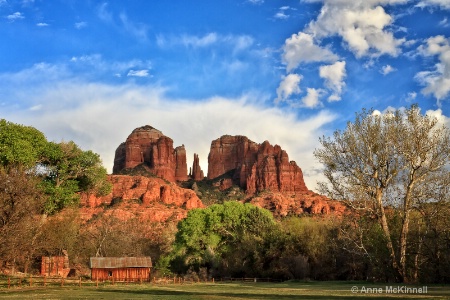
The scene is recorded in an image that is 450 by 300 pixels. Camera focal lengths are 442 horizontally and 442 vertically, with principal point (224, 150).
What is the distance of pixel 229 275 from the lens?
61.2 m

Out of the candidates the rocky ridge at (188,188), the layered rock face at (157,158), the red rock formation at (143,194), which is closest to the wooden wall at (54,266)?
the rocky ridge at (188,188)

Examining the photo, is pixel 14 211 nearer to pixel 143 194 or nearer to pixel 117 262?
pixel 117 262

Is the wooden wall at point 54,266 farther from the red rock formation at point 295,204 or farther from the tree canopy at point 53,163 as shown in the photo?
the red rock formation at point 295,204

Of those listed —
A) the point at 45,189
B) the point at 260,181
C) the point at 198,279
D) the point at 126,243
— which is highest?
the point at 260,181

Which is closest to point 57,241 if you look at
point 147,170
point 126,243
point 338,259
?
point 126,243

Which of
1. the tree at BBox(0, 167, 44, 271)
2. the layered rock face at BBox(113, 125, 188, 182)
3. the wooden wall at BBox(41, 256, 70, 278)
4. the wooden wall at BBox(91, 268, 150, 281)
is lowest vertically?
the wooden wall at BBox(91, 268, 150, 281)

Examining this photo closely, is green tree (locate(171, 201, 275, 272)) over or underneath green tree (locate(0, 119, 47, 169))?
underneath

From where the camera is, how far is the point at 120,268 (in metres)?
52.1

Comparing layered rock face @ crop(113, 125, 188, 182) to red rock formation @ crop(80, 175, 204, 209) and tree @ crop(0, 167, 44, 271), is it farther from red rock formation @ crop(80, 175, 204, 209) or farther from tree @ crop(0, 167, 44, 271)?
tree @ crop(0, 167, 44, 271)

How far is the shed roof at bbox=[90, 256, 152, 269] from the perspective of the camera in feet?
164

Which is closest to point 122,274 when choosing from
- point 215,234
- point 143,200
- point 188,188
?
point 215,234

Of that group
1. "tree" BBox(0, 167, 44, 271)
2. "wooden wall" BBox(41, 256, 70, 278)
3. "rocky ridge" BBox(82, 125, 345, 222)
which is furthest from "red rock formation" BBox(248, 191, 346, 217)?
"tree" BBox(0, 167, 44, 271)

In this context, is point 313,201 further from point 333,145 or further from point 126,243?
point 333,145

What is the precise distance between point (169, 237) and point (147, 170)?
356ft
